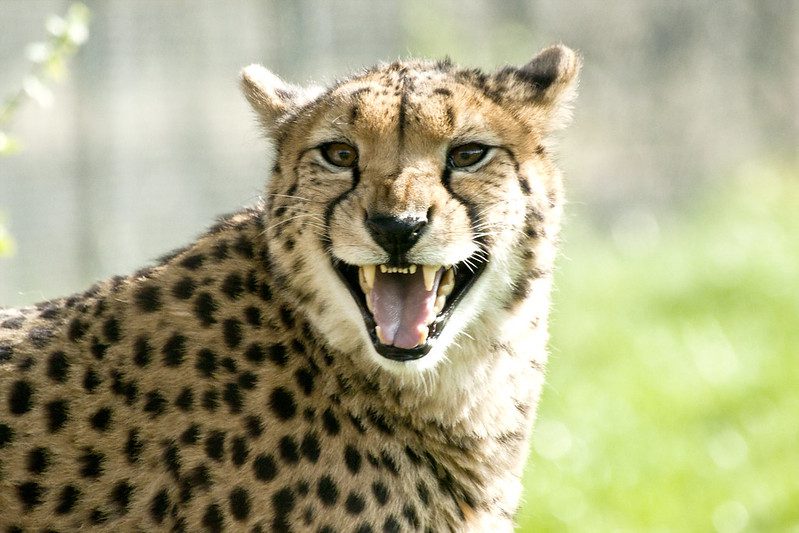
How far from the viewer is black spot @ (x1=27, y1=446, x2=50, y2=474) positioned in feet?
11.4

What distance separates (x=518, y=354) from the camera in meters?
3.64

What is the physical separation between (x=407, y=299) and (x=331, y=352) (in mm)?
283

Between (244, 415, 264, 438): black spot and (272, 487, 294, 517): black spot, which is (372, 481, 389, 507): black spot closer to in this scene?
(272, 487, 294, 517): black spot

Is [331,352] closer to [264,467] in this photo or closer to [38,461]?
[264,467]

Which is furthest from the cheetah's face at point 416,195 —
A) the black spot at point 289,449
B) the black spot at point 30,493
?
the black spot at point 30,493

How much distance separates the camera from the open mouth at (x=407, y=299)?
331 centimetres

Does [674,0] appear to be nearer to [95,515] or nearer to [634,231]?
[634,231]

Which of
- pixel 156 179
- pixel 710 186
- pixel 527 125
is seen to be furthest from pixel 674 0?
pixel 527 125

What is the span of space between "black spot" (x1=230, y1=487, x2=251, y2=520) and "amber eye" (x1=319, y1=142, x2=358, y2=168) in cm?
84

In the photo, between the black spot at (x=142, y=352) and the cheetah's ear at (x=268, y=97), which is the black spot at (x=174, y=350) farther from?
the cheetah's ear at (x=268, y=97)

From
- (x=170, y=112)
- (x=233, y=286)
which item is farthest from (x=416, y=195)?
(x=170, y=112)

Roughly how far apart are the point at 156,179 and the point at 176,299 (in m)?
5.63

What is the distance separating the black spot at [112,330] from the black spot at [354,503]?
0.75 meters

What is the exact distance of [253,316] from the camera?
3566 mm
